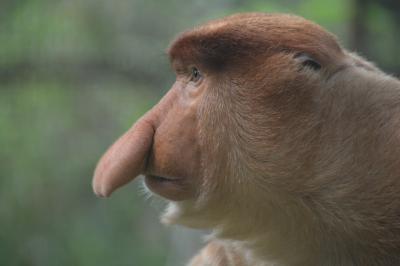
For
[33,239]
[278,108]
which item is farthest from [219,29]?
[33,239]

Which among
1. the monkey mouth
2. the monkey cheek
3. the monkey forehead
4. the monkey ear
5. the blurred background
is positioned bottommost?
the monkey cheek

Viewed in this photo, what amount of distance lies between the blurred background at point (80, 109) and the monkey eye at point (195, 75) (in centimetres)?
217

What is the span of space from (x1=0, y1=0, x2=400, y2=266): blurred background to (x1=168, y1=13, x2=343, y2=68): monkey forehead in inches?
85.7

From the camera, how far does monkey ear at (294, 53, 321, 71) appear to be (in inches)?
68.9

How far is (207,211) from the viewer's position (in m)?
1.90

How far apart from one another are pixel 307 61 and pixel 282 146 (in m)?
0.22

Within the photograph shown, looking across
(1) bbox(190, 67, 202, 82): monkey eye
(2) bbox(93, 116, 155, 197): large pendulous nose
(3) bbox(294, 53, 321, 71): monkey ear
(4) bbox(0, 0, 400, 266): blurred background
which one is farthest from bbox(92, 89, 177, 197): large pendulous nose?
(4) bbox(0, 0, 400, 266): blurred background

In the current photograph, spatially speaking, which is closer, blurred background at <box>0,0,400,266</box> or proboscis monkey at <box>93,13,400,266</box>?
proboscis monkey at <box>93,13,400,266</box>

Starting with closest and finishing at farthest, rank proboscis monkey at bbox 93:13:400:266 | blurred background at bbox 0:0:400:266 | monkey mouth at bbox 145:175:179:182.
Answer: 1. proboscis monkey at bbox 93:13:400:266
2. monkey mouth at bbox 145:175:179:182
3. blurred background at bbox 0:0:400:266

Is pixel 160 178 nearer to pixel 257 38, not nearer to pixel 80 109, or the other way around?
pixel 257 38

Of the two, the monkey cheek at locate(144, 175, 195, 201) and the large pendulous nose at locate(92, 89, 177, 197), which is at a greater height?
the large pendulous nose at locate(92, 89, 177, 197)

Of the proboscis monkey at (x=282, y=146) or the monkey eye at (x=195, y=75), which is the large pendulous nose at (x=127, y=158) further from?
the monkey eye at (x=195, y=75)

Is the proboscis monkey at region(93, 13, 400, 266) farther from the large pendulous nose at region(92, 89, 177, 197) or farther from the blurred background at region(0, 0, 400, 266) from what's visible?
the blurred background at region(0, 0, 400, 266)

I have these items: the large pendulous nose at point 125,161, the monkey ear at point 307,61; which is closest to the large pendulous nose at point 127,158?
the large pendulous nose at point 125,161
